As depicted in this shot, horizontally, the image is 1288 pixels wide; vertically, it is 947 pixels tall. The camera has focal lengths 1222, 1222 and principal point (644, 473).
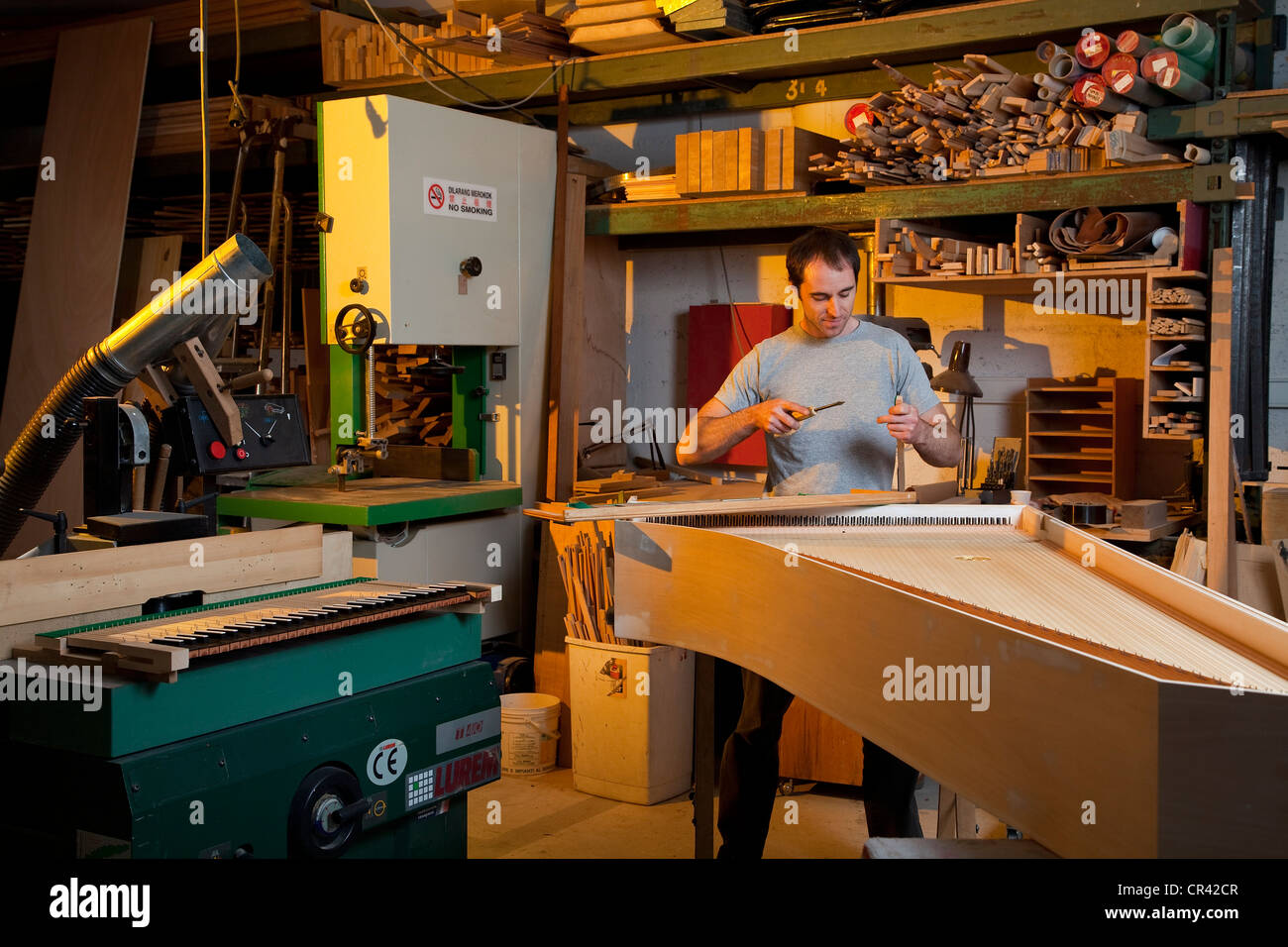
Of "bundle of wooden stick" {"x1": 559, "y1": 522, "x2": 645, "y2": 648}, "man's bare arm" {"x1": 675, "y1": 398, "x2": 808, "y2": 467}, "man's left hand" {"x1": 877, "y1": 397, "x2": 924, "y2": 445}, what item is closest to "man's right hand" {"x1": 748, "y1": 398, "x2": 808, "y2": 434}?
"man's bare arm" {"x1": 675, "y1": 398, "x2": 808, "y2": 467}

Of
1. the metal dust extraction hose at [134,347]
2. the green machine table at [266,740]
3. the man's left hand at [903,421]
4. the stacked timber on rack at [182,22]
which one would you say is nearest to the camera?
the green machine table at [266,740]

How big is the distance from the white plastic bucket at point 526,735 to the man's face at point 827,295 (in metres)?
1.86

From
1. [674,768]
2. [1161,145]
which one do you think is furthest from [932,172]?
[674,768]

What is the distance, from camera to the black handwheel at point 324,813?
6.98 feet

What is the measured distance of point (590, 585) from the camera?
13.6 feet

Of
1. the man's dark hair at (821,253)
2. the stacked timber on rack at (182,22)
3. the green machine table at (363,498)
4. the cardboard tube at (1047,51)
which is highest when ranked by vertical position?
the stacked timber on rack at (182,22)

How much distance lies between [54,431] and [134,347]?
0.25 m

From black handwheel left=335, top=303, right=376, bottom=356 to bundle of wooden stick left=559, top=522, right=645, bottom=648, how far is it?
3.13 ft

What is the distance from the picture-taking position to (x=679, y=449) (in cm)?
332

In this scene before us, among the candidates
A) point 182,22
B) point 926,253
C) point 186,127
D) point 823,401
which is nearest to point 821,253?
point 823,401

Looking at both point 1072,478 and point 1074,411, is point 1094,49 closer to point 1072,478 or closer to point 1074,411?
point 1074,411

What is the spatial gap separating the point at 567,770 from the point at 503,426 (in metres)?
1.34

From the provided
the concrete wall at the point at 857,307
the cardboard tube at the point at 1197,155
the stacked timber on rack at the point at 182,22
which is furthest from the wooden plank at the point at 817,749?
the stacked timber on rack at the point at 182,22

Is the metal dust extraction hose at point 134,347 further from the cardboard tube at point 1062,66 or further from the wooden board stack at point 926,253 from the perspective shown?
the cardboard tube at point 1062,66
